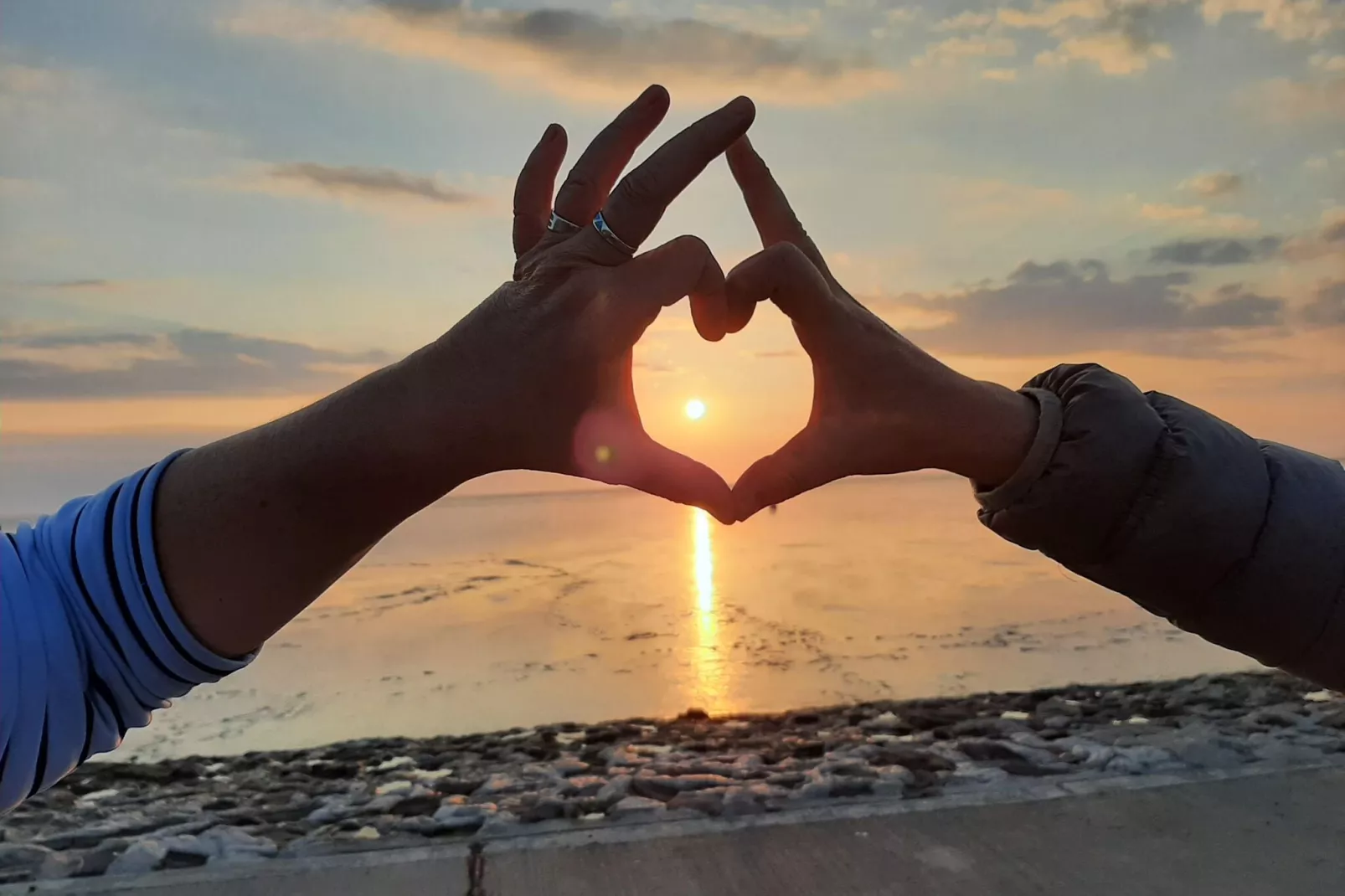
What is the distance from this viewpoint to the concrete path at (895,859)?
6.86ft

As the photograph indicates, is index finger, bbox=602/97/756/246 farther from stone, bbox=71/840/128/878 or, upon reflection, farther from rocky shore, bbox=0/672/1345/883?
stone, bbox=71/840/128/878

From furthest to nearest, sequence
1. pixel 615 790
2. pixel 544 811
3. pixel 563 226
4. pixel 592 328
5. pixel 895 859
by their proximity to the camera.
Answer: pixel 615 790, pixel 544 811, pixel 895 859, pixel 563 226, pixel 592 328

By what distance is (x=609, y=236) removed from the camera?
1.27 meters

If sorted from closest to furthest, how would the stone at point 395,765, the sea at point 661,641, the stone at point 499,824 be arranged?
the stone at point 499,824, the stone at point 395,765, the sea at point 661,641

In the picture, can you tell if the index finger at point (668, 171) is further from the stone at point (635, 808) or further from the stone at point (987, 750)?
the stone at point (987, 750)

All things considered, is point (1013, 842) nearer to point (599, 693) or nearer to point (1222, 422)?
point (1222, 422)

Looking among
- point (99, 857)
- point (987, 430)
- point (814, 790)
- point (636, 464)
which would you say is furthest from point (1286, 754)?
point (99, 857)

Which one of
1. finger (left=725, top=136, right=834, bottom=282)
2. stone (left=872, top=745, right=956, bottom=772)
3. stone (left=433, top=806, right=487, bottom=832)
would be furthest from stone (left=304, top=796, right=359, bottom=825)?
finger (left=725, top=136, right=834, bottom=282)

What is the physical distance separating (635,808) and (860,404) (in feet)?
5.30

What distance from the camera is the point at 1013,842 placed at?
2281 mm

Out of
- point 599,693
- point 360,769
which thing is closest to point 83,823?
point 360,769

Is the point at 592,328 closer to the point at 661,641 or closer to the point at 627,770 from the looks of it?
the point at 627,770

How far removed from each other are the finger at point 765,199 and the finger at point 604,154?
0.40 meters

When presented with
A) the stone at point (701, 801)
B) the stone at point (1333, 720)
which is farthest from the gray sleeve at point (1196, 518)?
the stone at point (1333, 720)
